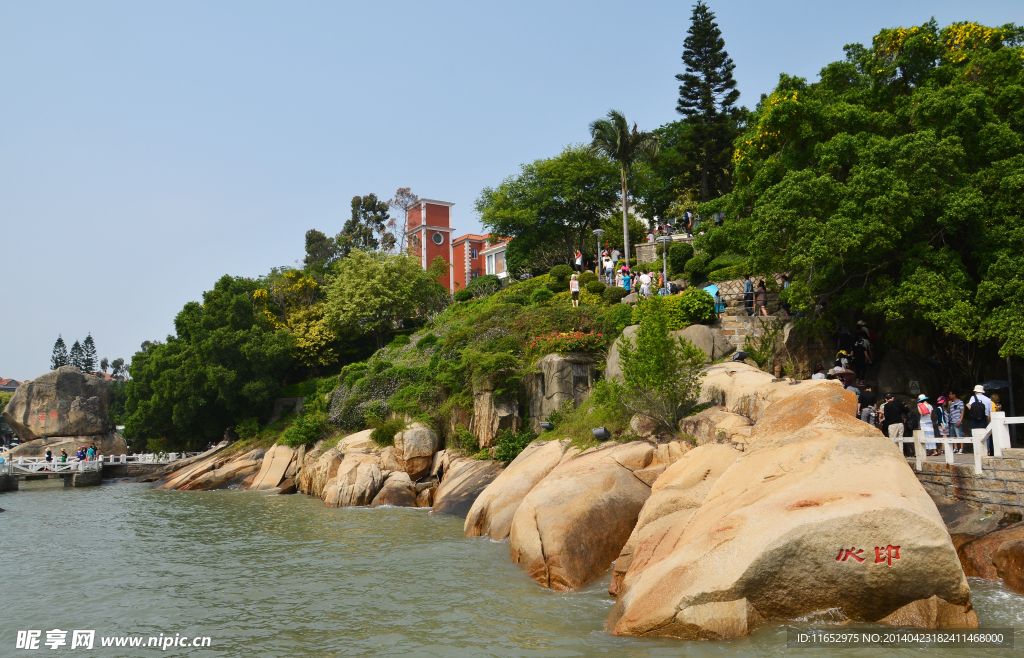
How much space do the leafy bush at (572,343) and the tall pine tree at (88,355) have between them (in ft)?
273

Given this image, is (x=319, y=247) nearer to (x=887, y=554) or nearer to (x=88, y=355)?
(x=88, y=355)

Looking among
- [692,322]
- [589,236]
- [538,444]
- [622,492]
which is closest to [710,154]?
[589,236]

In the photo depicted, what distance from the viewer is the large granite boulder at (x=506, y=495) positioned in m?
16.0

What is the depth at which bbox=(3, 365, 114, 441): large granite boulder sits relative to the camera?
43594 mm

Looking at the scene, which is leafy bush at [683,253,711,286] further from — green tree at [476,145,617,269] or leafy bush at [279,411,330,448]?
leafy bush at [279,411,330,448]

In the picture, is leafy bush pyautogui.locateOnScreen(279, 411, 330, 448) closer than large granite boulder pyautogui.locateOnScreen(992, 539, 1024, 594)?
No

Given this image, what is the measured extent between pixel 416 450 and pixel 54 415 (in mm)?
32453

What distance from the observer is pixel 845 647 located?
26.0ft

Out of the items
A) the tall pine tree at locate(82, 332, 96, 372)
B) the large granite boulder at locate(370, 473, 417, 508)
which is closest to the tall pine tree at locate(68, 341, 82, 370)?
the tall pine tree at locate(82, 332, 96, 372)

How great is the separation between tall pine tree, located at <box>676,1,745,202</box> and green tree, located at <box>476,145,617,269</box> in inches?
230

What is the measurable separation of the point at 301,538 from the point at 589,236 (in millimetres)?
30060

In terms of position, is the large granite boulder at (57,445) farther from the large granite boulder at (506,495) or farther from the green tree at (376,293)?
the large granite boulder at (506,495)

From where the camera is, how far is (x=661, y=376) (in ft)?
52.0

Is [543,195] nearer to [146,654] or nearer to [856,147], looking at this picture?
[856,147]
